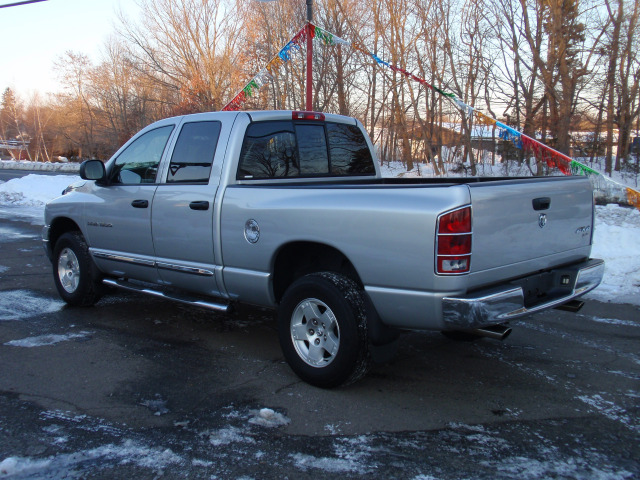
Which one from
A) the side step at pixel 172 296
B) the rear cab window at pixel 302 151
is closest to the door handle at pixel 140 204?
the side step at pixel 172 296

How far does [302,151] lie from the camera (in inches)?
195

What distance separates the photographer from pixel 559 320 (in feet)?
18.6

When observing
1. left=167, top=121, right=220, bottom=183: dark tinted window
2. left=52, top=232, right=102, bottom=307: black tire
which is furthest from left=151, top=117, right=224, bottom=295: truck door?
left=52, top=232, right=102, bottom=307: black tire

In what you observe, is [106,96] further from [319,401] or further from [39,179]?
[319,401]

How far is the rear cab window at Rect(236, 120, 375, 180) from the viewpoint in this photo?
464 centimetres

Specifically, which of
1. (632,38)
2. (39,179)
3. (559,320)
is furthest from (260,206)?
(632,38)

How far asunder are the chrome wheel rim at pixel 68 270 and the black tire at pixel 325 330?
308cm

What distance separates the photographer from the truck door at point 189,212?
4.51 meters

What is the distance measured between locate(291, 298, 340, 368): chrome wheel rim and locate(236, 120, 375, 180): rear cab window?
1.32 meters

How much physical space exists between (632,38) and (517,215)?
2120 cm

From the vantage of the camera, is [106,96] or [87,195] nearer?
[87,195]

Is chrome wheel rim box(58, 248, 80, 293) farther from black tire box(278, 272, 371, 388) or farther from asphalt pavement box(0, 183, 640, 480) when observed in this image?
black tire box(278, 272, 371, 388)

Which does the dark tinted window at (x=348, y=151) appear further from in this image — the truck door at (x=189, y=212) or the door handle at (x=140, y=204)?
the door handle at (x=140, y=204)

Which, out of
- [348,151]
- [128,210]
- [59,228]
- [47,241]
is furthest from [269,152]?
[47,241]
